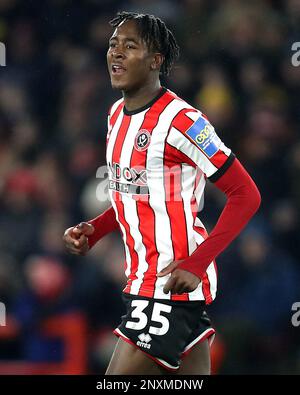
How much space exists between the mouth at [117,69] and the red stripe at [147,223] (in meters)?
0.19

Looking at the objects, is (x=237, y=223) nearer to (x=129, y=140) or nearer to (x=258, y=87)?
(x=129, y=140)

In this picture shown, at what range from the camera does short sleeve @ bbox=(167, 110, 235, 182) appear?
9.59 feet

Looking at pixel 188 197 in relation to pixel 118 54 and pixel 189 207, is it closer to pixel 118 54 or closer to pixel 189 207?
pixel 189 207

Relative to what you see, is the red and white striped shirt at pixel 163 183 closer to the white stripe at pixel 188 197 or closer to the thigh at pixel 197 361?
the white stripe at pixel 188 197

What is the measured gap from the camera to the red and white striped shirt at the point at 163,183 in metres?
2.94

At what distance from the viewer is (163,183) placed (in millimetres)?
2980

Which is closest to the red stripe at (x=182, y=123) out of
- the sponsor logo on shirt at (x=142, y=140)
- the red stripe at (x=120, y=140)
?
the sponsor logo on shirt at (x=142, y=140)

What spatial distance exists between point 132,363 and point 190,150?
75 centimetres

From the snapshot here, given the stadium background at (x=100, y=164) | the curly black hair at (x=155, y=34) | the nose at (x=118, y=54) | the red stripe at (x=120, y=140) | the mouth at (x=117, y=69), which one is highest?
the curly black hair at (x=155, y=34)

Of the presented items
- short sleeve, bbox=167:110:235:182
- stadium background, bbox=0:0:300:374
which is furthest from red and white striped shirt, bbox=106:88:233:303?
stadium background, bbox=0:0:300:374

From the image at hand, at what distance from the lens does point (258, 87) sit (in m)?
5.82

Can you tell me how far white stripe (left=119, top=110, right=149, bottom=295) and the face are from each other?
0.12 m

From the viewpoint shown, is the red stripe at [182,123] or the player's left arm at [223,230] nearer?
the player's left arm at [223,230]
